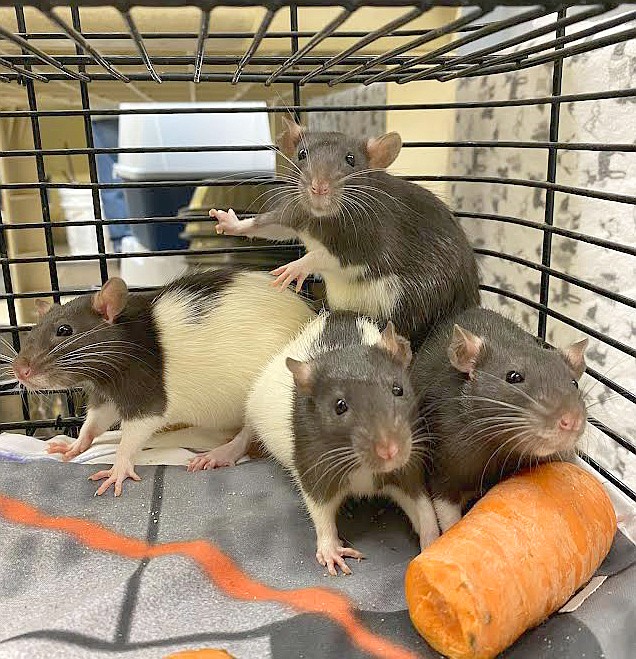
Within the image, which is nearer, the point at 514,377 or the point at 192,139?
the point at 514,377

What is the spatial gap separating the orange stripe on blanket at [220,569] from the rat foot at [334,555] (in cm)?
7

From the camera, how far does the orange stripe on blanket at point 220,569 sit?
917 millimetres

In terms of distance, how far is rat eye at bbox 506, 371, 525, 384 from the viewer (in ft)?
3.45

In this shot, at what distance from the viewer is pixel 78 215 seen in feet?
12.7

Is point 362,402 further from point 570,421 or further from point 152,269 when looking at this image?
point 152,269

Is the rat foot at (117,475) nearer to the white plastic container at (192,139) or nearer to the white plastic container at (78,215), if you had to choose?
the white plastic container at (192,139)

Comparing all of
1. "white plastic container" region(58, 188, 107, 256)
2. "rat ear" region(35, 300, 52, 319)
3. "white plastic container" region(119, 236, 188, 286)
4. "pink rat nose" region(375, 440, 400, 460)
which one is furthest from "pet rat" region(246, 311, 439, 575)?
"white plastic container" region(58, 188, 107, 256)

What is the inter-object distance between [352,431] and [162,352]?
0.61 metres

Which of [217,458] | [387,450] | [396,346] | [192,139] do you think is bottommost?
[217,458]

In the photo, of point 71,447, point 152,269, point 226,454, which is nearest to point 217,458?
point 226,454

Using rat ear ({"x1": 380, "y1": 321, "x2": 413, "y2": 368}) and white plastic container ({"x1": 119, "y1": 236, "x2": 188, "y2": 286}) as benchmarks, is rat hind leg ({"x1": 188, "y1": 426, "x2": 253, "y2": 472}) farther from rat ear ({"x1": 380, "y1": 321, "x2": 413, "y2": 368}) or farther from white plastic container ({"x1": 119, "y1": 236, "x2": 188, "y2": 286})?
white plastic container ({"x1": 119, "y1": 236, "x2": 188, "y2": 286})

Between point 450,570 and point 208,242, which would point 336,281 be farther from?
point 208,242

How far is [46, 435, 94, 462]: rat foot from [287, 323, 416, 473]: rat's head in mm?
598

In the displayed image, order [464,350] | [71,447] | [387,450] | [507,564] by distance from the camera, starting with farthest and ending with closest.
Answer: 1. [71,447]
2. [464,350]
3. [387,450]
4. [507,564]
